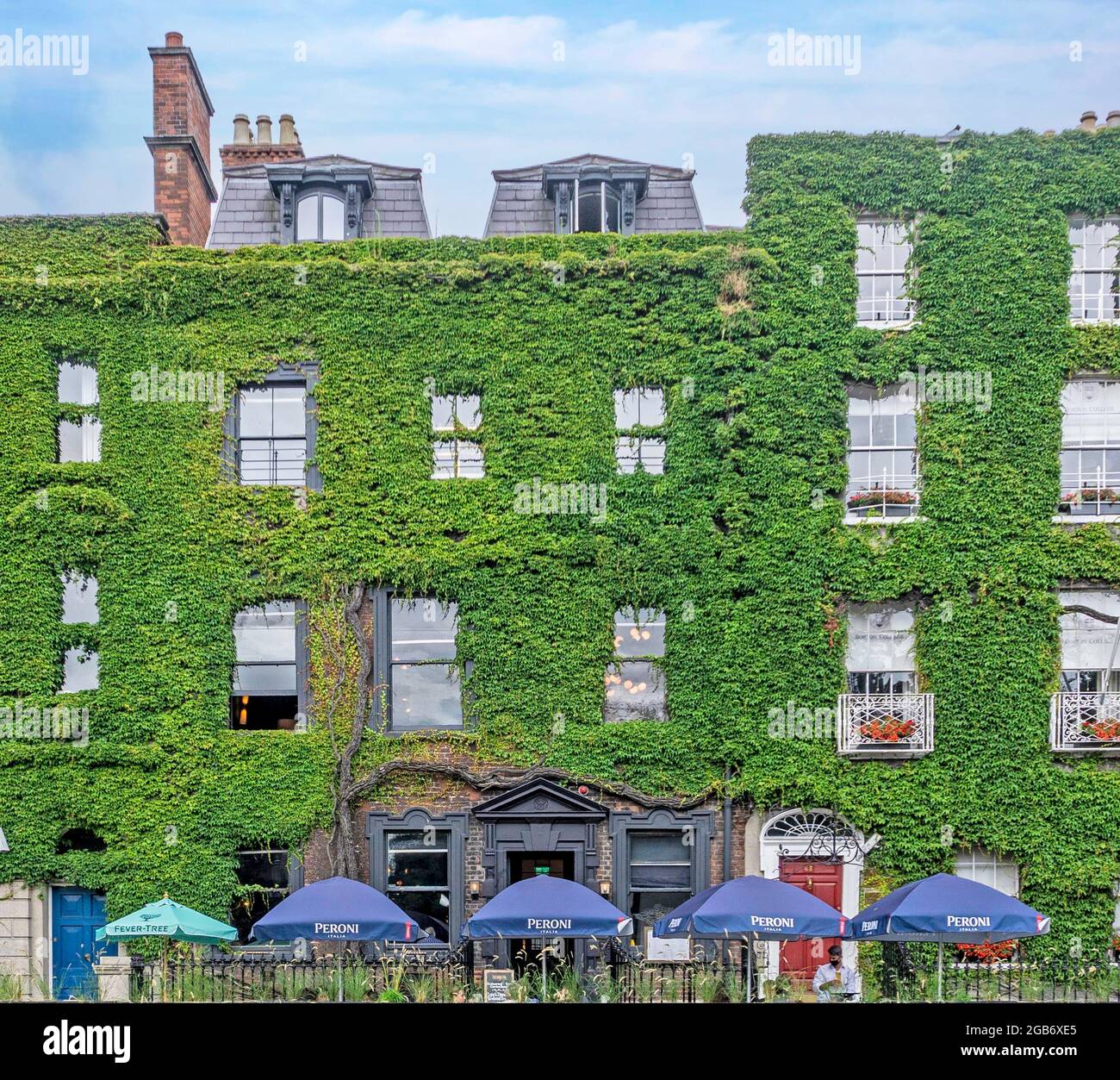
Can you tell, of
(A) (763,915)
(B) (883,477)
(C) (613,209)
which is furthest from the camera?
(C) (613,209)

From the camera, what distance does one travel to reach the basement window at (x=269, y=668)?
65.8 feet

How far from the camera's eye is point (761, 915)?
1541 centimetres

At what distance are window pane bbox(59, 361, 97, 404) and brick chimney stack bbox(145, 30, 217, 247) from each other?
329 centimetres

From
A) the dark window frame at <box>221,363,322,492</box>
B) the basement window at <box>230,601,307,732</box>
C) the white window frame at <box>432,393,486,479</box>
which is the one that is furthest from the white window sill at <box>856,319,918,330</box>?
the basement window at <box>230,601,307,732</box>

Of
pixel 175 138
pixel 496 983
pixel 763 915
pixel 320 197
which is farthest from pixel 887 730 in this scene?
pixel 175 138

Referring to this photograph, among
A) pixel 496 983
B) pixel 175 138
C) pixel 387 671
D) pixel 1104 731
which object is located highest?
pixel 175 138

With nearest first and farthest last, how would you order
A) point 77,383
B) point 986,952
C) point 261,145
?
point 986,952 → point 77,383 → point 261,145

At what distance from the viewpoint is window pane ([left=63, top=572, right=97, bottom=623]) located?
20203 millimetres

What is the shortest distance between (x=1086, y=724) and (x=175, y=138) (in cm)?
2027

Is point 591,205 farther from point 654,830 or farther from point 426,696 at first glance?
point 654,830

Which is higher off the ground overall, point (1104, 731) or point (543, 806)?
point (1104, 731)

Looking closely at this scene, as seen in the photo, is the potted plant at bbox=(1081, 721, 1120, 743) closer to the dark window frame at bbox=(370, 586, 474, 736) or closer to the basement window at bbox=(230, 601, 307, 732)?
the dark window frame at bbox=(370, 586, 474, 736)

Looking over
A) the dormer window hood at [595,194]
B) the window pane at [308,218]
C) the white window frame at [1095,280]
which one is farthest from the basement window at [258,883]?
the white window frame at [1095,280]

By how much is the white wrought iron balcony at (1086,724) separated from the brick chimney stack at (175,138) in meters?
18.6
